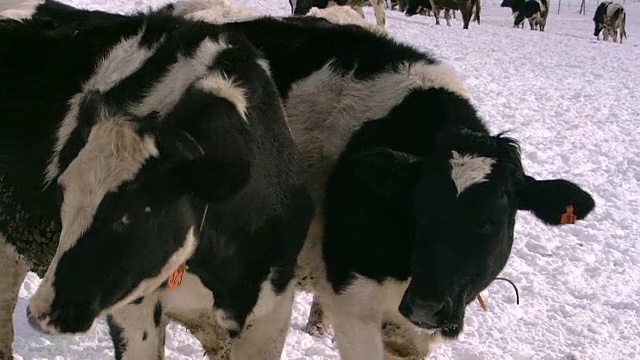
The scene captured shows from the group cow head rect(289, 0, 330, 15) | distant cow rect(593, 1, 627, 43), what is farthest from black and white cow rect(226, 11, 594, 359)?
distant cow rect(593, 1, 627, 43)

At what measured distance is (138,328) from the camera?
3.70 m

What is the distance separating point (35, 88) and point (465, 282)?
229 centimetres

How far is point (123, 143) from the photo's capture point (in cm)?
308

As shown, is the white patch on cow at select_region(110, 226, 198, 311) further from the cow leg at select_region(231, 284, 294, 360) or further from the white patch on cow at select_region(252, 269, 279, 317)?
the cow leg at select_region(231, 284, 294, 360)

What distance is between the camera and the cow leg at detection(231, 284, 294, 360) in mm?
3949

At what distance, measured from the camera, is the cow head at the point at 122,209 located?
3008 mm

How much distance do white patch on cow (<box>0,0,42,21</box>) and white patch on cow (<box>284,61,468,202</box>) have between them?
154 cm

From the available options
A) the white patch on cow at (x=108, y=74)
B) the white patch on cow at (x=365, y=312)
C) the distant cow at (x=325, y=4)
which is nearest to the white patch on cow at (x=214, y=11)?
the white patch on cow at (x=108, y=74)

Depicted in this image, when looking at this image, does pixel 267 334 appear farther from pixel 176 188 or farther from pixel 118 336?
pixel 176 188

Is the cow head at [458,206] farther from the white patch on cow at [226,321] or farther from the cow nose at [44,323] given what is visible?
the cow nose at [44,323]

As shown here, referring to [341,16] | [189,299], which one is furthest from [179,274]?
[341,16]

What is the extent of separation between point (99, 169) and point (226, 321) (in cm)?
101

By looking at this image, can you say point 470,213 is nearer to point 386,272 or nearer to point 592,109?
point 386,272

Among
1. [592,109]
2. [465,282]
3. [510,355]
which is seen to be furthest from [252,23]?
[592,109]
